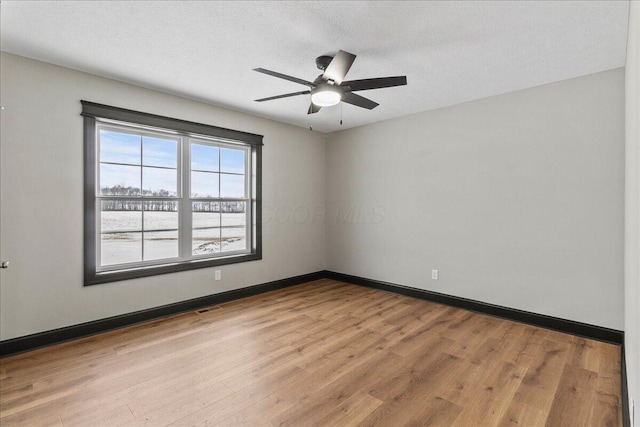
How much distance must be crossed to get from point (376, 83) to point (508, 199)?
7.32ft

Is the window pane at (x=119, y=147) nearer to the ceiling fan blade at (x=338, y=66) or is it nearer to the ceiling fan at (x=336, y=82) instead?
the ceiling fan at (x=336, y=82)

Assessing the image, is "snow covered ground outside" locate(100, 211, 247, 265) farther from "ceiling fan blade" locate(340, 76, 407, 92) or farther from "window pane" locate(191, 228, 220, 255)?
"ceiling fan blade" locate(340, 76, 407, 92)

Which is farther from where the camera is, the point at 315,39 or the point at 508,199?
the point at 508,199

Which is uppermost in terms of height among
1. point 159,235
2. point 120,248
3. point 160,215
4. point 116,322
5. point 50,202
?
point 50,202

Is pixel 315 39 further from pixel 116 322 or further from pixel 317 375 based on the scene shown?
pixel 116 322

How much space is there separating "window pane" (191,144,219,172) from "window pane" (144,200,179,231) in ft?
1.95

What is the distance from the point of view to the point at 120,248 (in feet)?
11.3

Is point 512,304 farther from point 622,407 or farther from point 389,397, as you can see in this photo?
point 389,397

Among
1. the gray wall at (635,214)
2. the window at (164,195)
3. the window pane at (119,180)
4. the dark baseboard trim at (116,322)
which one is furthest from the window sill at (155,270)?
the gray wall at (635,214)

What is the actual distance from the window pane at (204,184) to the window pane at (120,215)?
0.70 m

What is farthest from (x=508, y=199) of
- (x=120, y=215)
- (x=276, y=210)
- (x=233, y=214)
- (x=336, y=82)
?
(x=120, y=215)

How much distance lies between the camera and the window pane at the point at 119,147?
10.9 ft

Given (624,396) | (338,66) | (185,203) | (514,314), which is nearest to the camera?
(624,396)

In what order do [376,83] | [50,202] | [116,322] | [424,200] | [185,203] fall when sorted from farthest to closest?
[424,200]
[185,203]
[116,322]
[50,202]
[376,83]
